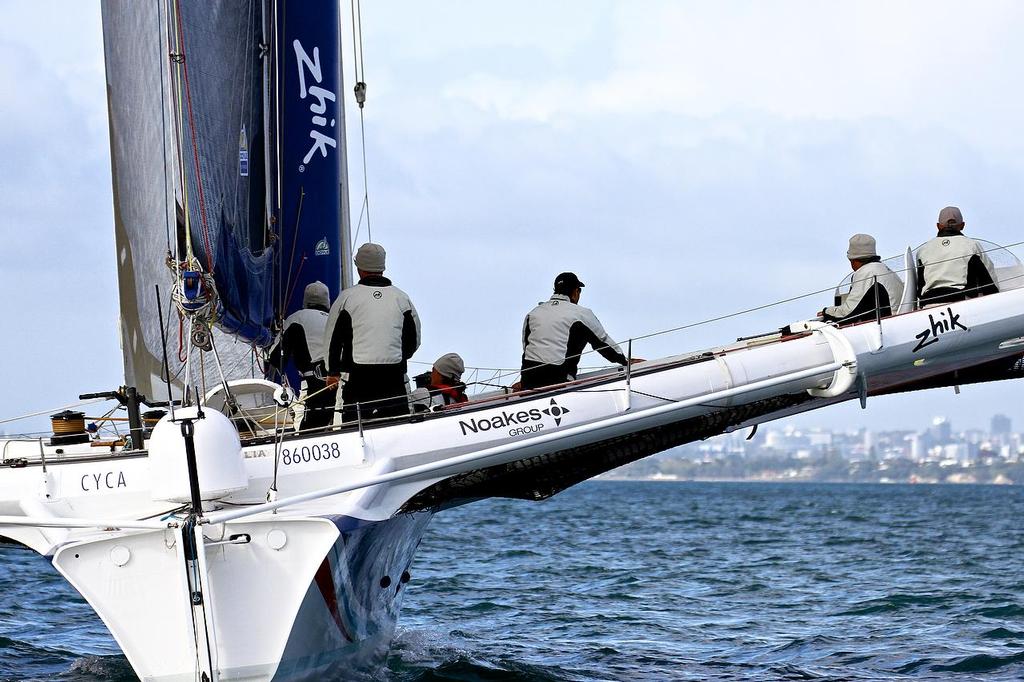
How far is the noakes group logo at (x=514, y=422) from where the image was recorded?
705 cm

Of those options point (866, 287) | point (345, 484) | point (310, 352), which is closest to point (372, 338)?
point (345, 484)

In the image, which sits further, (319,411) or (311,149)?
(311,149)

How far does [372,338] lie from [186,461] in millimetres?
1403

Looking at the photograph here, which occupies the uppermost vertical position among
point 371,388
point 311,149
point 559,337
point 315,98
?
point 315,98

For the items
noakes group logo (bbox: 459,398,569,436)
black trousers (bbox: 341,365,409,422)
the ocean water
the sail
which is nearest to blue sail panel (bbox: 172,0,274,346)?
black trousers (bbox: 341,365,409,422)

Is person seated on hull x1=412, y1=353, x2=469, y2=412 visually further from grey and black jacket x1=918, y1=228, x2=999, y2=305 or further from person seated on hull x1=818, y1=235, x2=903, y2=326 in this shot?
grey and black jacket x1=918, y1=228, x2=999, y2=305

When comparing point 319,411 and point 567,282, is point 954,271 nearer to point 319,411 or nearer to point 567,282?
point 567,282

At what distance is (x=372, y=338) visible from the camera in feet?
23.8

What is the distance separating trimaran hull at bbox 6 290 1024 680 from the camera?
6.23m

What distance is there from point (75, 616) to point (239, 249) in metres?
6.23

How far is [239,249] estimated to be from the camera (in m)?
8.49

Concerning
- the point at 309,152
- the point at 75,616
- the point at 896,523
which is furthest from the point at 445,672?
the point at 896,523

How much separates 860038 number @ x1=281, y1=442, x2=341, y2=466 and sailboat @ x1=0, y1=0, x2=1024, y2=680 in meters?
0.01

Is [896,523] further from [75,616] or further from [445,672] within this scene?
[445,672]
